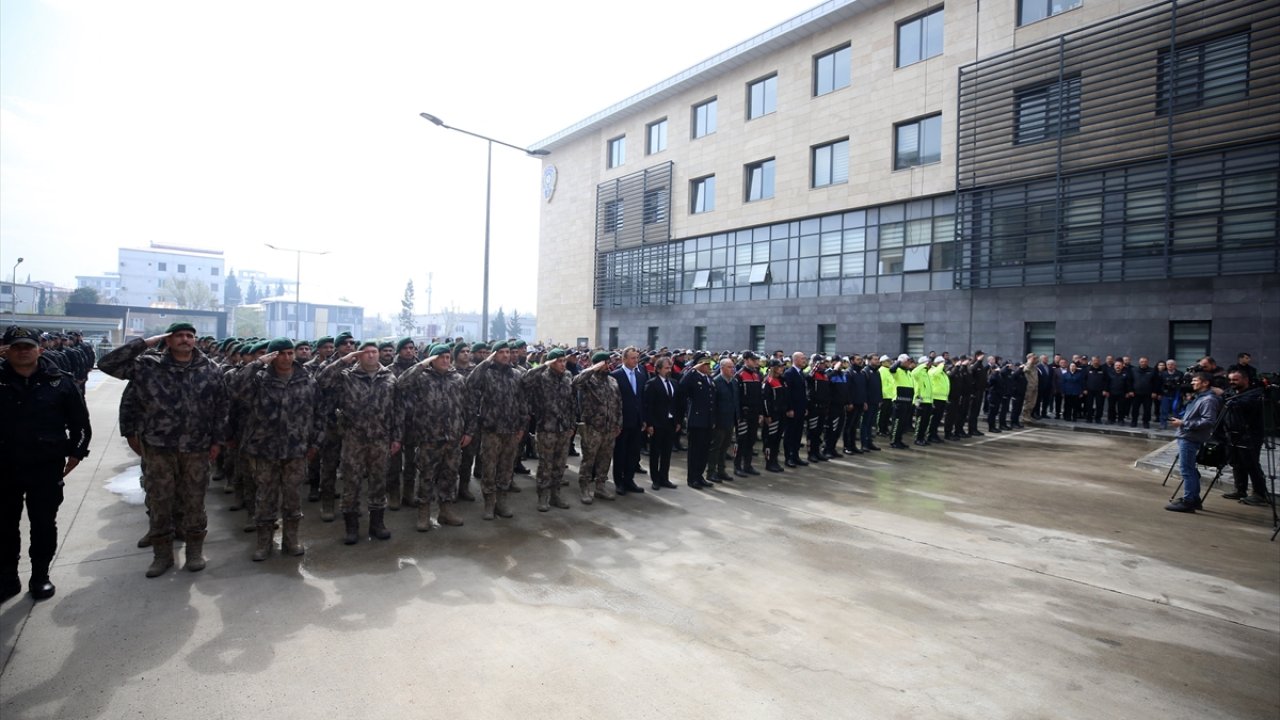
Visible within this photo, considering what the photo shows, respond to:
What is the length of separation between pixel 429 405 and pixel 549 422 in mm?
1544

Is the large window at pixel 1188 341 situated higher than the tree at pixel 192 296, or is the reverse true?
the tree at pixel 192 296

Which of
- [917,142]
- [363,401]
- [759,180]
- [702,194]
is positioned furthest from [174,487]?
[702,194]

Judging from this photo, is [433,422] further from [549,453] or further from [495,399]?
[549,453]

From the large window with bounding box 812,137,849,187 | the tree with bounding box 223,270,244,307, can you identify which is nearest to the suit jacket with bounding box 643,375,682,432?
the large window with bounding box 812,137,849,187

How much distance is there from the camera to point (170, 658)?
153 inches

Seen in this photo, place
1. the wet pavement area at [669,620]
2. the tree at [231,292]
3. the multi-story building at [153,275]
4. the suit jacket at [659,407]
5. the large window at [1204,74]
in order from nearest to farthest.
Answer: the wet pavement area at [669,620]
the suit jacket at [659,407]
the large window at [1204,74]
the multi-story building at [153,275]
the tree at [231,292]

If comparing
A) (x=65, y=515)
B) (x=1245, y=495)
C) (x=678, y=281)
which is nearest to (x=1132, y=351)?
(x=1245, y=495)

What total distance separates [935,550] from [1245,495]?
6.44 m

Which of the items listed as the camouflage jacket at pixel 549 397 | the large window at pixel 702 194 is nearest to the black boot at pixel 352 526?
the camouflage jacket at pixel 549 397

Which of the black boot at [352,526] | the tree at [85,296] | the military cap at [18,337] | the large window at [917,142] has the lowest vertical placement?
the black boot at [352,526]

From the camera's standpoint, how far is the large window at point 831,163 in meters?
24.6

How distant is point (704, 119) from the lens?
31.1 m

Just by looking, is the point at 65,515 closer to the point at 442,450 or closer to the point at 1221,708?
the point at 442,450

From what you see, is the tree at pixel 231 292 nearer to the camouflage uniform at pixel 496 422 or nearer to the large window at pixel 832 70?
the large window at pixel 832 70
